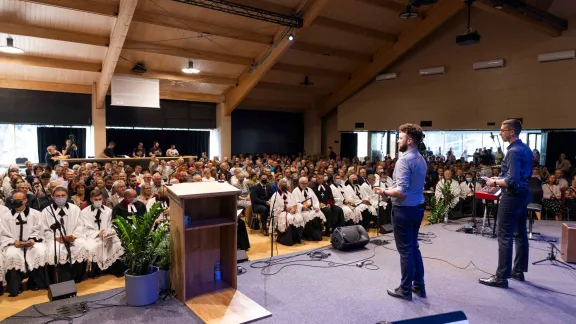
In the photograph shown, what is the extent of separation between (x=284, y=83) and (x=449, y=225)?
9.46m

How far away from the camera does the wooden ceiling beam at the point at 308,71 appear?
13370mm

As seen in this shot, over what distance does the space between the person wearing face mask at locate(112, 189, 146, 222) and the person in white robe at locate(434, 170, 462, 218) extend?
5.70 metres

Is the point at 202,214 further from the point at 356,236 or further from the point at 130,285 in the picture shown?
the point at 356,236

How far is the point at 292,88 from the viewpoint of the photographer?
15.2 m

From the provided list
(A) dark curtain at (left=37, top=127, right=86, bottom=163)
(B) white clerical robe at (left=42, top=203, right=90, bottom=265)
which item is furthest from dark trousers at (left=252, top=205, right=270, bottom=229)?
(A) dark curtain at (left=37, top=127, right=86, bottom=163)

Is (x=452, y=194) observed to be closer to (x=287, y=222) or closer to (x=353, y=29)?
(x=287, y=222)

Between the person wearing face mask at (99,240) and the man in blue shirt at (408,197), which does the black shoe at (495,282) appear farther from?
the person wearing face mask at (99,240)

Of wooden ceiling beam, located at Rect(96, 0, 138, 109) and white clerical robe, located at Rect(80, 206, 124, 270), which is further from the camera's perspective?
wooden ceiling beam, located at Rect(96, 0, 138, 109)

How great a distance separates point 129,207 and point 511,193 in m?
4.70

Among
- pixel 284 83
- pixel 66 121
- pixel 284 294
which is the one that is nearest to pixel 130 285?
pixel 284 294

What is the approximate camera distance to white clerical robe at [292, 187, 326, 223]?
6578mm

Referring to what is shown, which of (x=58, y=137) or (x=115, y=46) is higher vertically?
(x=115, y=46)

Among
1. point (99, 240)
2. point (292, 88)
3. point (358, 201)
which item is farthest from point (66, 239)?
point (292, 88)

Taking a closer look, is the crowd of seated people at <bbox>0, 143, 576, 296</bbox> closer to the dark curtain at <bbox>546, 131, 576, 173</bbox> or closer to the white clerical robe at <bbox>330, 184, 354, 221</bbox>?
the white clerical robe at <bbox>330, 184, 354, 221</bbox>
